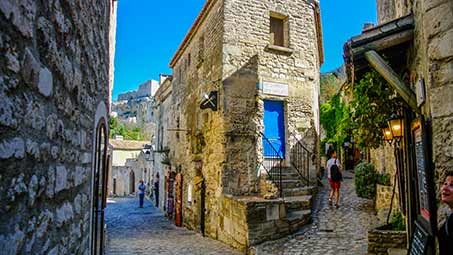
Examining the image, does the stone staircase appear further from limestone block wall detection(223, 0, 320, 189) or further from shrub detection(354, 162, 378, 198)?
shrub detection(354, 162, 378, 198)

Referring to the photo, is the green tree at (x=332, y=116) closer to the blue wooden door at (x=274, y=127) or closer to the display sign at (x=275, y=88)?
the display sign at (x=275, y=88)

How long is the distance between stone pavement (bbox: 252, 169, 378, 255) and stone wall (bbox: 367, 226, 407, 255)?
50 centimetres

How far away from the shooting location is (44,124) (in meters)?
1.60

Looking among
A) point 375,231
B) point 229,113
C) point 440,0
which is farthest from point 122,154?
point 440,0

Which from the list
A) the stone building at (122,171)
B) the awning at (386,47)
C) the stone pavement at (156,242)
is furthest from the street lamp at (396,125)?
the stone building at (122,171)

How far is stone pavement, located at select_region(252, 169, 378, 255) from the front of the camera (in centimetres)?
564

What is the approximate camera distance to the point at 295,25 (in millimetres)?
10125

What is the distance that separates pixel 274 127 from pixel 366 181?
2.92 m

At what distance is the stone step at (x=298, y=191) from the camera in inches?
331

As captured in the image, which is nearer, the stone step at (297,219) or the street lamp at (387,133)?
the street lamp at (387,133)

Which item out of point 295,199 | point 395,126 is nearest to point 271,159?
point 295,199

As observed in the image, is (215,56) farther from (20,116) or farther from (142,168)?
(142,168)

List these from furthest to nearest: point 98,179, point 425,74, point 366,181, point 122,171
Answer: point 122,171, point 366,181, point 98,179, point 425,74

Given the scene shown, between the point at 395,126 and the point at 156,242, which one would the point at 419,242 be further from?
the point at 156,242
